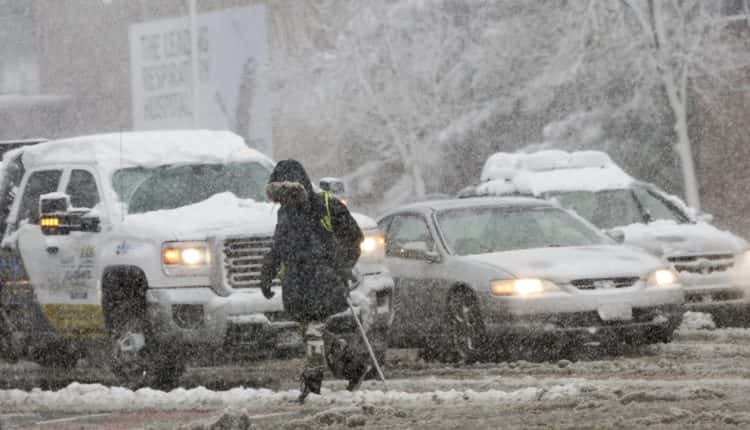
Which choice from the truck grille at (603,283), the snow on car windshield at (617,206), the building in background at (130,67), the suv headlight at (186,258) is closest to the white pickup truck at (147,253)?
the suv headlight at (186,258)

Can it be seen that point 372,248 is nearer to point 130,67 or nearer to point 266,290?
point 266,290

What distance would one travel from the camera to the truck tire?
1358 centimetres

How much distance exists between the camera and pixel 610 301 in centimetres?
1427

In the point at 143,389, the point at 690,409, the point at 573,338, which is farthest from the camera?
the point at 573,338

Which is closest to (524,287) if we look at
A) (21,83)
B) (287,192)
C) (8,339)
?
(287,192)

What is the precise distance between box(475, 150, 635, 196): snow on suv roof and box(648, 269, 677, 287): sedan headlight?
435 cm

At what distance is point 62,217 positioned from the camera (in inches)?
561

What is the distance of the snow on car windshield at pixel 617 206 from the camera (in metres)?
18.7

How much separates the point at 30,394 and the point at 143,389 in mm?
931

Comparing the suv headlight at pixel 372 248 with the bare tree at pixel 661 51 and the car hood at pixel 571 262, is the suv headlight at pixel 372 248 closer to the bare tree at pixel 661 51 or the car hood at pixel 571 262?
the car hood at pixel 571 262

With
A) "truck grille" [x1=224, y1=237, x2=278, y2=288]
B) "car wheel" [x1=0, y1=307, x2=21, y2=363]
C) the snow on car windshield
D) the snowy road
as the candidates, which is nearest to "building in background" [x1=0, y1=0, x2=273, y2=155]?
the snow on car windshield

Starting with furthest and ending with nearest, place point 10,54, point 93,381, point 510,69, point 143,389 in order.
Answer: point 10,54 < point 510,69 < point 93,381 < point 143,389

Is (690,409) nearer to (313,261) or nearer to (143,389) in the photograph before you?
(313,261)

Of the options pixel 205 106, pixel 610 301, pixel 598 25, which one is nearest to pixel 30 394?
pixel 610 301
